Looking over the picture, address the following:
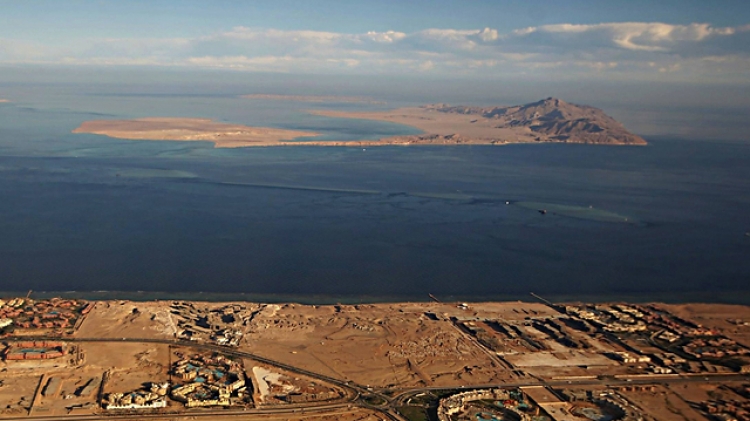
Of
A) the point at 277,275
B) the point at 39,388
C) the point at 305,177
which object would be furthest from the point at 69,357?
the point at 305,177

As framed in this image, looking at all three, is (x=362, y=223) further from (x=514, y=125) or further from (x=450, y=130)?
(x=514, y=125)

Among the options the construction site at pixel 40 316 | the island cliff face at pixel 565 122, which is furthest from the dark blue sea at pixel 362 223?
the island cliff face at pixel 565 122

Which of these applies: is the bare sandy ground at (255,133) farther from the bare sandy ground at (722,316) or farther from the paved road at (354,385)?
the paved road at (354,385)

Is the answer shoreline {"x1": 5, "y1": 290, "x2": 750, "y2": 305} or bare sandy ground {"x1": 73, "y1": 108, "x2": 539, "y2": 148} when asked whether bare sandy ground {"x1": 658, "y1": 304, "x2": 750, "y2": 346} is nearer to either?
shoreline {"x1": 5, "y1": 290, "x2": 750, "y2": 305}

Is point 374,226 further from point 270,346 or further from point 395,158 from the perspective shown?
point 395,158

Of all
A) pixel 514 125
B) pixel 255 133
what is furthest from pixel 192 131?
pixel 514 125

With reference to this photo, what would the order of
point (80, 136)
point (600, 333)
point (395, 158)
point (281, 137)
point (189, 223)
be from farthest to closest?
point (281, 137) < point (80, 136) < point (395, 158) < point (189, 223) < point (600, 333)
